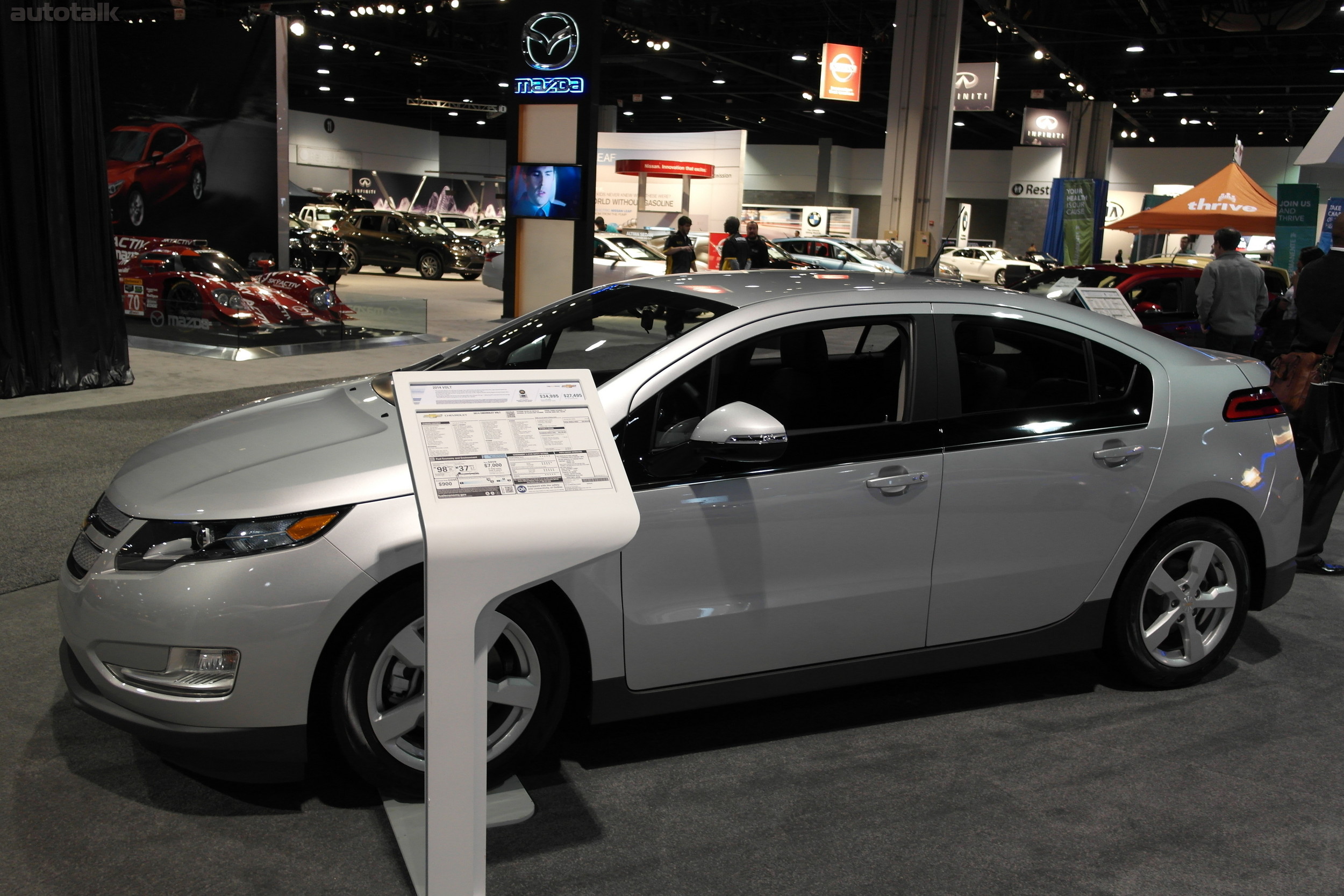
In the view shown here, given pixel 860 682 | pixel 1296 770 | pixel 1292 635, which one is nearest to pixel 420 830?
pixel 860 682

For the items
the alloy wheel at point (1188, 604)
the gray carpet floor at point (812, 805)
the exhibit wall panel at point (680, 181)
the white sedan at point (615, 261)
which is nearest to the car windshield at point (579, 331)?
the gray carpet floor at point (812, 805)

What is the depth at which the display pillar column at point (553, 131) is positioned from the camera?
1580 cm

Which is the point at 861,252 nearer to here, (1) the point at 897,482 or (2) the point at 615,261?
(2) the point at 615,261

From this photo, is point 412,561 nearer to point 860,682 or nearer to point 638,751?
point 638,751

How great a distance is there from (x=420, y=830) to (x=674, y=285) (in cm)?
193

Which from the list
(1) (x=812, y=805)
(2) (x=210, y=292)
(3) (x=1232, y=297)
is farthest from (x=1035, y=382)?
(2) (x=210, y=292)

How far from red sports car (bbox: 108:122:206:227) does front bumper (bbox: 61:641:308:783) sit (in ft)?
56.0

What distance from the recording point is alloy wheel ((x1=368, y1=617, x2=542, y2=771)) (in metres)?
2.75

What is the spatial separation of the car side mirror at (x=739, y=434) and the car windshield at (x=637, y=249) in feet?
60.1

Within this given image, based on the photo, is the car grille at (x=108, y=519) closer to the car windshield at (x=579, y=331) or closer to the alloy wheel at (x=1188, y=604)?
the car windshield at (x=579, y=331)

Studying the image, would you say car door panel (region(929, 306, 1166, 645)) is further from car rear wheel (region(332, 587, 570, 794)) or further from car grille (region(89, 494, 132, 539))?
car grille (region(89, 494, 132, 539))

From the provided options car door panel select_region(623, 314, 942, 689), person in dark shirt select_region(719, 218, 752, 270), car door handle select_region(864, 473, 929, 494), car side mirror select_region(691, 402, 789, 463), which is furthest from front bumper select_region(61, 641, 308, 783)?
person in dark shirt select_region(719, 218, 752, 270)

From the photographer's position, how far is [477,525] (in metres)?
2.04

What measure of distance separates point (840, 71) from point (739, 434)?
68.6ft
